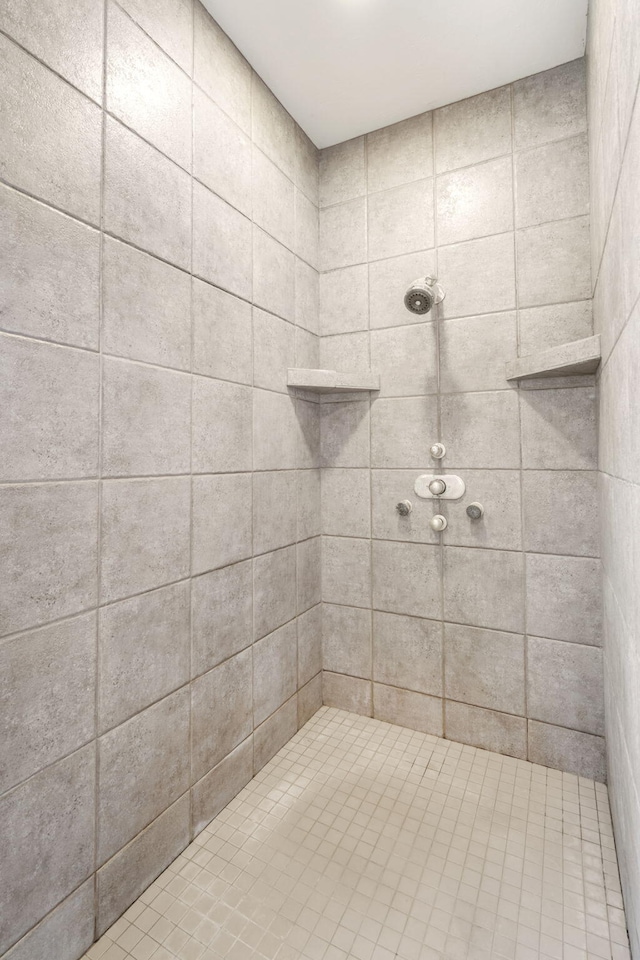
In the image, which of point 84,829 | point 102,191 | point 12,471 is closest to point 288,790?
point 84,829

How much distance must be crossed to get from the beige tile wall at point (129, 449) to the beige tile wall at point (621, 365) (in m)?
0.95

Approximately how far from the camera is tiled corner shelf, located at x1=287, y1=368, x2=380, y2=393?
5.29 feet

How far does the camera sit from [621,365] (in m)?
0.82

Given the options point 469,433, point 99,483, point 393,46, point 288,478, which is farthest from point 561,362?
point 99,483

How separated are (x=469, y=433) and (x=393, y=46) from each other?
121 centimetres

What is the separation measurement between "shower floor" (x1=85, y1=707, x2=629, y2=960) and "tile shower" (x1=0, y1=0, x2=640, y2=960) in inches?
0.4

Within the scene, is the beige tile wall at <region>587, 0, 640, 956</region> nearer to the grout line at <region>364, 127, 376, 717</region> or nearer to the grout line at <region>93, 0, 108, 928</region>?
the grout line at <region>364, 127, 376, 717</region>

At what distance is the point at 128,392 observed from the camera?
1.02m

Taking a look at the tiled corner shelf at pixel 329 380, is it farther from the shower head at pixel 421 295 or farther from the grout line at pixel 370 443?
the shower head at pixel 421 295

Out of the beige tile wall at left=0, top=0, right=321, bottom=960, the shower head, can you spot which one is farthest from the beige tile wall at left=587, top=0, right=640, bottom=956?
the beige tile wall at left=0, top=0, right=321, bottom=960

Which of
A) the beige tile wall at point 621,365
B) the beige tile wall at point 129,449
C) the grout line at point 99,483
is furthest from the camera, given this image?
the grout line at point 99,483

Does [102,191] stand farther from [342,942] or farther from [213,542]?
[342,942]

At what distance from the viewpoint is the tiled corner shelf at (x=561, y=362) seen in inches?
46.5

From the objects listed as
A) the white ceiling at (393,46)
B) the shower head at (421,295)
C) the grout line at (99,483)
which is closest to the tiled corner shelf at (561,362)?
the shower head at (421,295)
